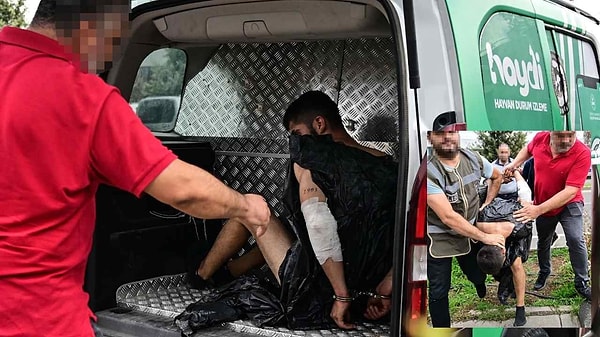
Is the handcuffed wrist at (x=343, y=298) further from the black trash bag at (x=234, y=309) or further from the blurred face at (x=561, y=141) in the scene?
the blurred face at (x=561, y=141)

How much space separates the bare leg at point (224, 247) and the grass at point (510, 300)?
2.10 metres

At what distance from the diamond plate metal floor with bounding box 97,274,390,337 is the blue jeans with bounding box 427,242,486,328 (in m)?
1.00

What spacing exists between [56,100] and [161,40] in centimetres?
213

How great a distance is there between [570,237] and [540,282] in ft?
0.64

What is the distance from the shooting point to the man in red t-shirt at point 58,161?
2068 mm

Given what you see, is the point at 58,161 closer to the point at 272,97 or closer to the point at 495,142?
the point at 495,142

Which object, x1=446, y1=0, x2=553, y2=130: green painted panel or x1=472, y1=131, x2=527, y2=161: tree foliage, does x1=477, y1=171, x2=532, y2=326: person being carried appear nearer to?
x1=472, y1=131, x2=527, y2=161: tree foliage

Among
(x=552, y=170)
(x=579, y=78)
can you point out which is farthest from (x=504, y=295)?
(x=579, y=78)

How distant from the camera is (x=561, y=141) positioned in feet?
8.30

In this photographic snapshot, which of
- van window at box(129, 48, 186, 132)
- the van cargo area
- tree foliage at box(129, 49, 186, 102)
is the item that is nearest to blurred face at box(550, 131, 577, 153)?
the van cargo area

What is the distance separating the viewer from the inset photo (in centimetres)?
241

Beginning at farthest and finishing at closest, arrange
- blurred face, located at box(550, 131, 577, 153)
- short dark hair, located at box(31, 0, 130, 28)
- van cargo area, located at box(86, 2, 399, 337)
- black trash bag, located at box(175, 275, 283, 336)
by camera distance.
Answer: van cargo area, located at box(86, 2, 399, 337)
black trash bag, located at box(175, 275, 283, 336)
blurred face, located at box(550, 131, 577, 153)
short dark hair, located at box(31, 0, 130, 28)

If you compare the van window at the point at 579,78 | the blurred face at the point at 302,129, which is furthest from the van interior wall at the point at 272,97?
the van window at the point at 579,78

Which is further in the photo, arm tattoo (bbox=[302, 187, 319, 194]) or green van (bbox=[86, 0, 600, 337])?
arm tattoo (bbox=[302, 187, 319, 194])
